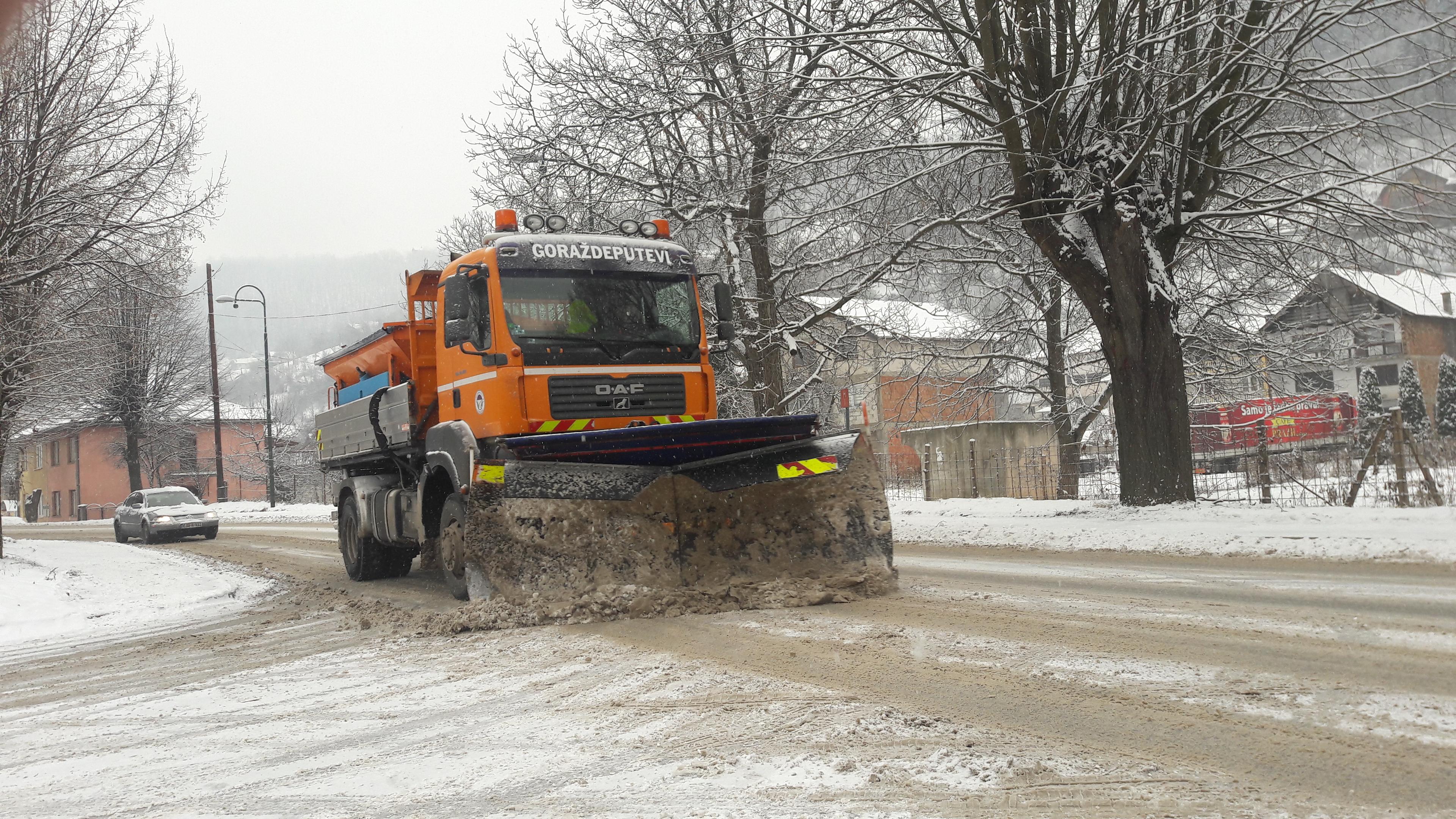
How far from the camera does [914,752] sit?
383cm

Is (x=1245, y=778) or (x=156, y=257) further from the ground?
(x=156, y=257)

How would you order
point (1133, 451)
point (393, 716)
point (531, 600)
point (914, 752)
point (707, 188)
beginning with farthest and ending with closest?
point (707, 188)
point (1133, 451)
point (531, 600)
point (393, 716)
point (914, 752)

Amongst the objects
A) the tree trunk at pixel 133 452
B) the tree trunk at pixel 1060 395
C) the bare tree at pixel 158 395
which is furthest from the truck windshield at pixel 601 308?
the tree trunk at pixel 133 452

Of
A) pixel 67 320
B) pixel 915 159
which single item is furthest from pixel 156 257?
pixel 915 159

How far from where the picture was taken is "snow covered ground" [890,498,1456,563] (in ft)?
30.3

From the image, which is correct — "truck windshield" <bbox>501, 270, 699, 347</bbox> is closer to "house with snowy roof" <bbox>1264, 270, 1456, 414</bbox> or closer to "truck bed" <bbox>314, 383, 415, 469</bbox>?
"truck bed" <bbox>314, 383, 415, 469</bbox>

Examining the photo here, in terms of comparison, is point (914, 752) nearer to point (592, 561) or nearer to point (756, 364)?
point (592, 561)

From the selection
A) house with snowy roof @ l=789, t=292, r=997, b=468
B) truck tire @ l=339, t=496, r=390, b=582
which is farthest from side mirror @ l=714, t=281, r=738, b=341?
house with snowy roof @ l=789, t=292, r=997, b=468

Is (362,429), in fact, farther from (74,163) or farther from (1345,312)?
(1345,312)

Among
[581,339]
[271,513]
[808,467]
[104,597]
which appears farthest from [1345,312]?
[271,513]

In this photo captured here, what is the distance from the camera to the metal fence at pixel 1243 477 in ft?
40.1

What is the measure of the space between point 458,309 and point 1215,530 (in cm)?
782

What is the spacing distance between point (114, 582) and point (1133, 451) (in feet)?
42.7

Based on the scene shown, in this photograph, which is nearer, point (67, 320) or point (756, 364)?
point (67, 320)
